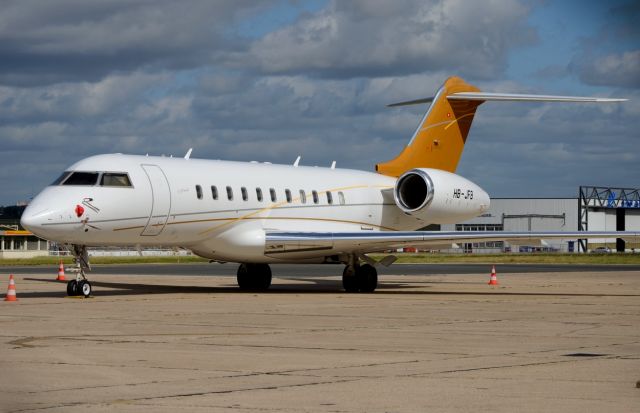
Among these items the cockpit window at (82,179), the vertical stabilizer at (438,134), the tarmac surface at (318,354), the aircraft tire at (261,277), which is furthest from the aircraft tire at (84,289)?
the vertical stabilizer at (438,134)

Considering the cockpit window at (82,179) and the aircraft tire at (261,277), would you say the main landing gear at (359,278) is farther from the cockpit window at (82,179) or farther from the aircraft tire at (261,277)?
the cockpit window at (82,179)

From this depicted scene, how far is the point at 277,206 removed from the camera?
27250 millimetres

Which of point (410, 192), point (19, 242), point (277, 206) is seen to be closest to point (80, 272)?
point (277, 206)

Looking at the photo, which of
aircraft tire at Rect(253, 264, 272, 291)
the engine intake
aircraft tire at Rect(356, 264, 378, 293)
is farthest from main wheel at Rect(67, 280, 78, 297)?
the engine intake

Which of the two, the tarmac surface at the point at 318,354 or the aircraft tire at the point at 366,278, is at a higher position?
the aircraft tire at the point at 366,278

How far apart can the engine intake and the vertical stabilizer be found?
5.76ft

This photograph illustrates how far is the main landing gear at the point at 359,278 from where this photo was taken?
2781cm

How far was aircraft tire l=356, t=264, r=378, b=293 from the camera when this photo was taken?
91.2 feet

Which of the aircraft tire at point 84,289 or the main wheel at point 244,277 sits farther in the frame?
the main wheel at point 244,277

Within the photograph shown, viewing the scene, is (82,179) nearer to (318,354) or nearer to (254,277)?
(254,277)

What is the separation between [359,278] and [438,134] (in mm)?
6225

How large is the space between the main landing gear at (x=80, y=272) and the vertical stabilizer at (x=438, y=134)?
10.9 metres

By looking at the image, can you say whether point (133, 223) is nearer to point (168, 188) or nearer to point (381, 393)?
point (168, 188)

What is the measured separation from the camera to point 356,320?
701 inches
